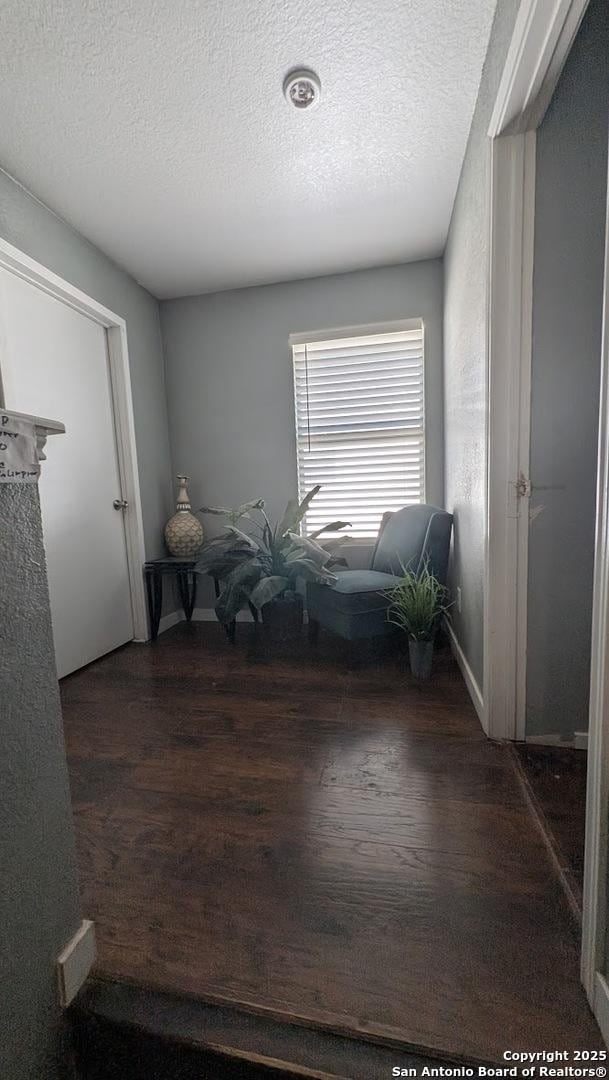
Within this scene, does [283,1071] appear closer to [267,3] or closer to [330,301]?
[267,3]

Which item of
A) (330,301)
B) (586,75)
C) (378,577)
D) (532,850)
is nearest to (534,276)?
(586,75)

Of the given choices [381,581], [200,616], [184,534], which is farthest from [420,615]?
[200,616]

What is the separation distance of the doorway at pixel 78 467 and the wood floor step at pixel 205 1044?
1546mm

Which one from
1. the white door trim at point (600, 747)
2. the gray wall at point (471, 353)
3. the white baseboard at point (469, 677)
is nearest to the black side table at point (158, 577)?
the white baseboard at point (469, 677)

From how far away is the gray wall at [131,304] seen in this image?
6.26 feet

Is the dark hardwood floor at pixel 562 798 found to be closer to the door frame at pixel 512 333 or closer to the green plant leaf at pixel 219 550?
the door frame at pixel 512 333

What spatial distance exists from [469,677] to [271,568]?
120 cm

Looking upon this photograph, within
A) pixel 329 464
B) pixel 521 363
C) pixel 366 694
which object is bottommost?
pixel 366 694

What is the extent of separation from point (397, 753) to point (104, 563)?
2007mm

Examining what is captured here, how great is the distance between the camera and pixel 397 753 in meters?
Answer: 1.43

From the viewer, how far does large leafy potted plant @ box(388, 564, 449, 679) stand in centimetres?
193

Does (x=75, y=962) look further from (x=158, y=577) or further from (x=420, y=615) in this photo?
(x=158, y=577)

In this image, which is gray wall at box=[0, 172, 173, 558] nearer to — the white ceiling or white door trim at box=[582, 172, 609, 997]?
the white ceiling

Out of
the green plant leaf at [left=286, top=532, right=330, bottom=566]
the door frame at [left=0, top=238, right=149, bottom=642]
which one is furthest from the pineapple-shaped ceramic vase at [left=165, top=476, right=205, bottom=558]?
the green plant leaf at [left=286, top=532, right=330, bottom=566]
